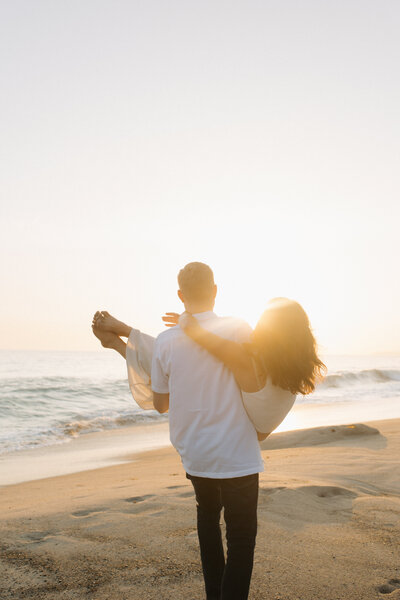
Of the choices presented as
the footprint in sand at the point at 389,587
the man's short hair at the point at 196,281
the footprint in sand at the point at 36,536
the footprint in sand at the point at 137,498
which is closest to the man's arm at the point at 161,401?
the man's short hair at the point at 196,281

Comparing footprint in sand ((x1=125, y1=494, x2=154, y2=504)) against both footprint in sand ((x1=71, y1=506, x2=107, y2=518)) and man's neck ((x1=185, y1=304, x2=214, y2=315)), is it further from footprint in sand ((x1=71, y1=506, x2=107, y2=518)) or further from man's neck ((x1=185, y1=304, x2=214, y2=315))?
man's neck ((x1=185, y1=304, x2=214, y2=315))

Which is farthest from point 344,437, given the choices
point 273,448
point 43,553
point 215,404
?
point 215,404

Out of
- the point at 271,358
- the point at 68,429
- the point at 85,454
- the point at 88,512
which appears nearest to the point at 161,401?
the point at 271,358

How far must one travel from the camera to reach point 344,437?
981cm

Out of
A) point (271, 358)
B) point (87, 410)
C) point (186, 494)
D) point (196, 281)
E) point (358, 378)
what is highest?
point (196, 281)

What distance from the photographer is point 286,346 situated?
255 centimetres

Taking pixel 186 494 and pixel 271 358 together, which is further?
pixel 186 494

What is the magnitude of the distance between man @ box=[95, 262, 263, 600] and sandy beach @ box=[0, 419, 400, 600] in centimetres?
73

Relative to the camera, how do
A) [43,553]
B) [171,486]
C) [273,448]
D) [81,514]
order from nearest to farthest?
[43,553], [81,514], [171,486], [273,448]

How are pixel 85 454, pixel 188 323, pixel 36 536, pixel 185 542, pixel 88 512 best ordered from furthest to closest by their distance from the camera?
1. pixel 85 454
2. pixel 88 512
3. pixel 36 536
4. pixel 185 542
5. pixel 188 323

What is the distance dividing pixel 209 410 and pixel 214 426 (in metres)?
0.08

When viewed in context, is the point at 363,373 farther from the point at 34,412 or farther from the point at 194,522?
the point at 194,522

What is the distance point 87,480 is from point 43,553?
4443mm

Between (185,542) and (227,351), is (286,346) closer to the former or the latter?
(227,351)
